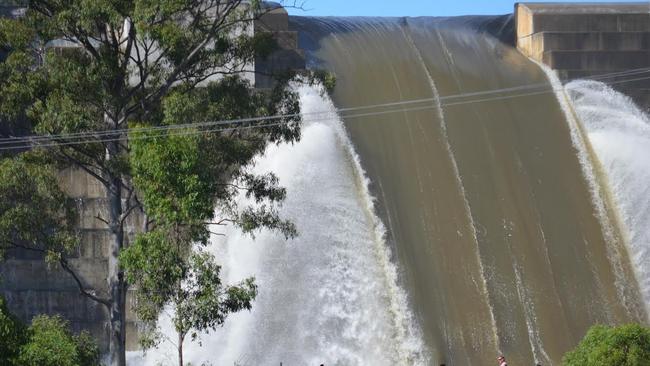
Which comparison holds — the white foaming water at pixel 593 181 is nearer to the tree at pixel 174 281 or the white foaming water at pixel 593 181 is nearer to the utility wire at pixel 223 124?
the utility wire at pixel 223 124

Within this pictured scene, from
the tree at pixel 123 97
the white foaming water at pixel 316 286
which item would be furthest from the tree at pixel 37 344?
the white foaming water at pixel 316 286

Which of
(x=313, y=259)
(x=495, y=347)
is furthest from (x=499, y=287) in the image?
(x=313, y=259)

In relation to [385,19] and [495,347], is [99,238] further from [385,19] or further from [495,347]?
[385,19]

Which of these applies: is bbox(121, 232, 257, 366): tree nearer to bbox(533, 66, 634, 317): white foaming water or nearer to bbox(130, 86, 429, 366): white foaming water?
bbox(130, 86, 429, 366): white foaming water

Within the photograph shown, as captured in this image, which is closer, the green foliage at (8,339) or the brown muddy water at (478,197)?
the green foliage at (8,339)

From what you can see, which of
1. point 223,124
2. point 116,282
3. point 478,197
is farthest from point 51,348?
point 478,197

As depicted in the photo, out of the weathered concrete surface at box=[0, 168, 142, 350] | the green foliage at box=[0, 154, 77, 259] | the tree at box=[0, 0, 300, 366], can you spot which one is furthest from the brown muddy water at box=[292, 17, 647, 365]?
the green foliage at box=[0, 154, 77, 259]
